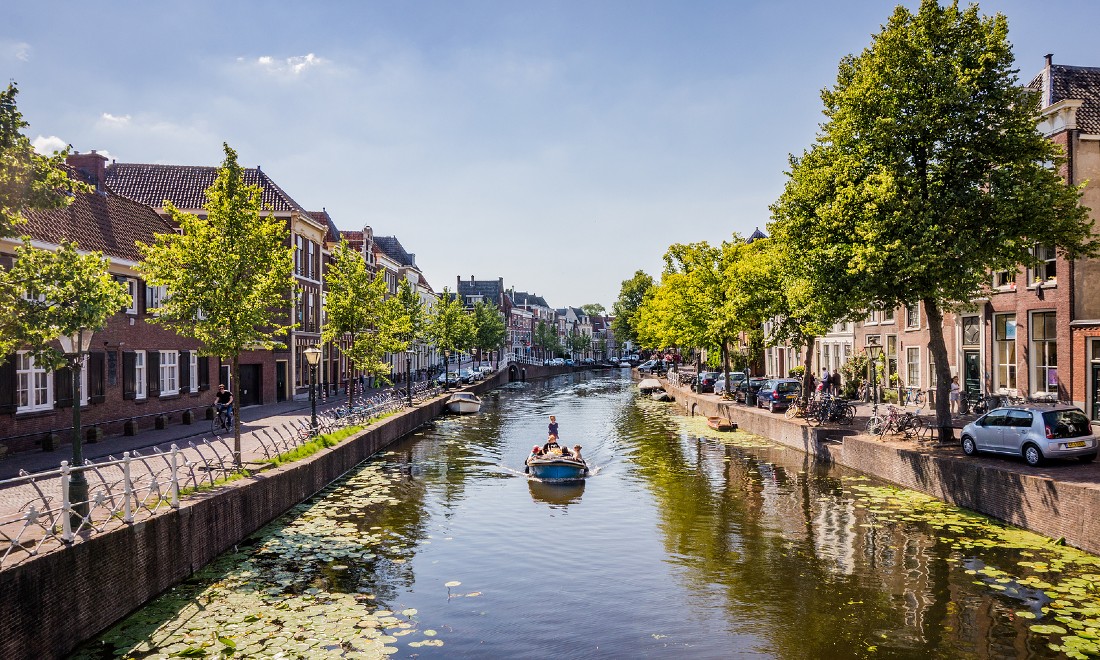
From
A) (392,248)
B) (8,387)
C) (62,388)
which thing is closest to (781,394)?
(62,388)

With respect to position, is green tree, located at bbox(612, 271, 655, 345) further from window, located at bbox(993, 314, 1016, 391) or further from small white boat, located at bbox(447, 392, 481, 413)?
window, located at bbox(993, 314, 1016, 391)

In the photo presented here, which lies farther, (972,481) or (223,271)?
(223,271)

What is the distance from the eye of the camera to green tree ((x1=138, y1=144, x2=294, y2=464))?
20.2 m

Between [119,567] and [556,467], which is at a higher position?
[119,567]

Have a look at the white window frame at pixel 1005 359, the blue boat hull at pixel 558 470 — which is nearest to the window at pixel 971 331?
the white window frame at pixel 1005 359

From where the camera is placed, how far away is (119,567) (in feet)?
40.0

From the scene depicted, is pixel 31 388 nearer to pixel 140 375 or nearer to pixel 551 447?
pixel 140 375

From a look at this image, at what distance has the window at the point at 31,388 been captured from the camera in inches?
949

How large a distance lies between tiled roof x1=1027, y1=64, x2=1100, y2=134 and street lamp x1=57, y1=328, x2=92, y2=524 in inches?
1235

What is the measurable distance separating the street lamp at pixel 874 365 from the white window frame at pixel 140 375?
36.9 m

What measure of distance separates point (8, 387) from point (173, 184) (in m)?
27.0

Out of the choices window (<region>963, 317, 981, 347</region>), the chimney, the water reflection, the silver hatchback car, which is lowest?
the water reflection

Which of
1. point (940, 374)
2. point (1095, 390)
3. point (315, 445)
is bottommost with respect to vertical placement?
point (315, 445)

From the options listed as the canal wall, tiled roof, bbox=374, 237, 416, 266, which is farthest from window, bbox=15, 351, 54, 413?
tiled roof, bbox=374, 237, 416, 266
